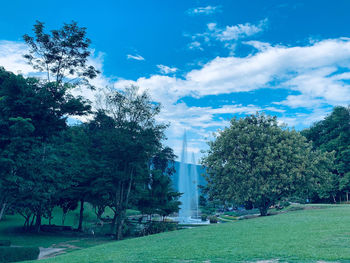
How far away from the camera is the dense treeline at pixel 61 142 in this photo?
15.6 m

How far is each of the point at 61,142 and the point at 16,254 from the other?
18.7 metres

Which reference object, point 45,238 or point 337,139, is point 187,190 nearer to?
point 45,238

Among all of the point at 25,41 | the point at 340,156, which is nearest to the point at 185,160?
the point at 340,156

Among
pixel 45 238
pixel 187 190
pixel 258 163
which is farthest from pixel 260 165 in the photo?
pixel 187 190

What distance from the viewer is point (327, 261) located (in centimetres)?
664

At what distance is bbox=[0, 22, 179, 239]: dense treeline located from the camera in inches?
615

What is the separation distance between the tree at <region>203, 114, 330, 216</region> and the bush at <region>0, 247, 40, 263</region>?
637 inches

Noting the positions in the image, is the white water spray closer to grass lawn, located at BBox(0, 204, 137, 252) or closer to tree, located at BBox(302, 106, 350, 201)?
grass lawn, located at BBox(0, 204, 137, 252)

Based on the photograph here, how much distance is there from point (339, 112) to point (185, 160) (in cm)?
2727

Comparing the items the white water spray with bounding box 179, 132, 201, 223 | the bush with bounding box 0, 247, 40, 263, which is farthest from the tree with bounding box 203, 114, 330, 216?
the white water spray with bounding box 179, 132, 201, 223

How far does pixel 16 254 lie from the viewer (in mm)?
14812

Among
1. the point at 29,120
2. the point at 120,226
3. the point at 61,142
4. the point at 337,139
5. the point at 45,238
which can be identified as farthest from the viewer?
the point at 337,139

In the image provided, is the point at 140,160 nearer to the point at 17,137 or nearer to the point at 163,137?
the point at 163,137

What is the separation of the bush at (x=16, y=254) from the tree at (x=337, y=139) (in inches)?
1545
